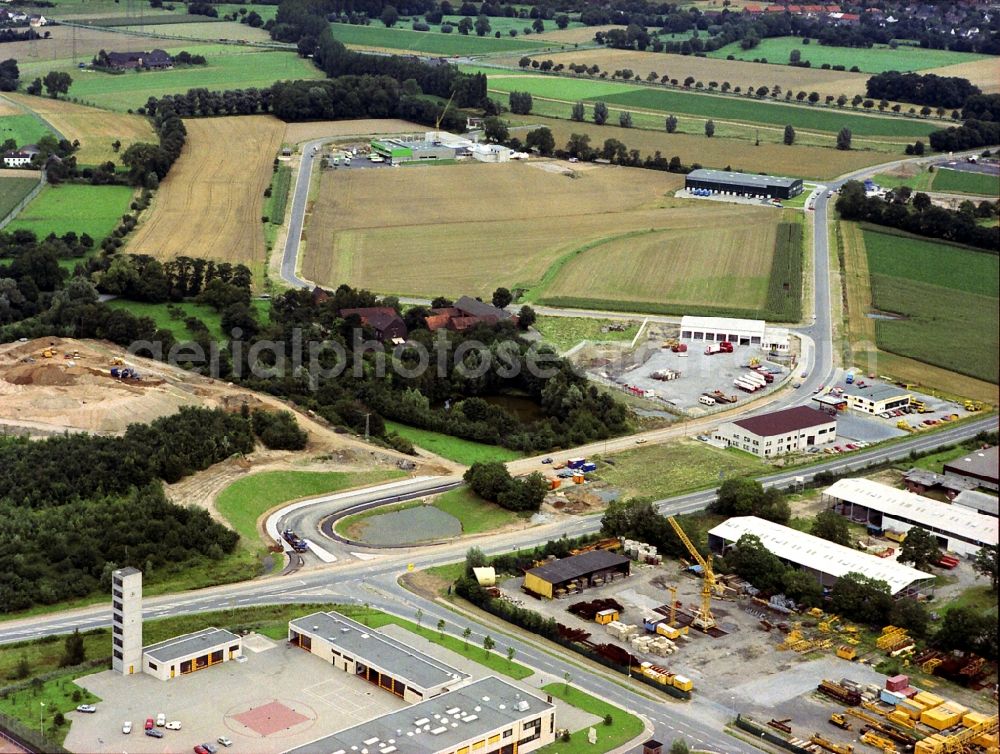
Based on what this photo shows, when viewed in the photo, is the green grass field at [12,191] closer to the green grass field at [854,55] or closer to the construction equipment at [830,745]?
the construction equipment at [830,745]

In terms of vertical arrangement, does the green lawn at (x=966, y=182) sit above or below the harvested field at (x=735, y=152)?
above

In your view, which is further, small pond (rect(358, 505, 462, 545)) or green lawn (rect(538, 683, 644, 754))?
small pond (rect(358, 505, 462, 545))

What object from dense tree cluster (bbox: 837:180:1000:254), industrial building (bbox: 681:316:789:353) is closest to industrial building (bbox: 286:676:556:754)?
industrial building (bbox: 681:316:789:353)

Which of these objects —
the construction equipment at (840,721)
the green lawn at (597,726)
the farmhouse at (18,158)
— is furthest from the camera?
the farmhouse at (18,158)

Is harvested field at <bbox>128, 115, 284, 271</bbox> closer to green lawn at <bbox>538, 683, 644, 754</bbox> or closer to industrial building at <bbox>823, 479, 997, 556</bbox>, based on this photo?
industrial building at <bbox>823, 479, 997, 556</bbox>

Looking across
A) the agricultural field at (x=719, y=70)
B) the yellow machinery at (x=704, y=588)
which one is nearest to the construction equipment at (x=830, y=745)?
the yellow machinery at (x=704, y=588)

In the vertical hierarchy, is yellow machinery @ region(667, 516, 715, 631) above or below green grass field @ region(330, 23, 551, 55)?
below

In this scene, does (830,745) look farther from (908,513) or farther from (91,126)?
(91,126)
